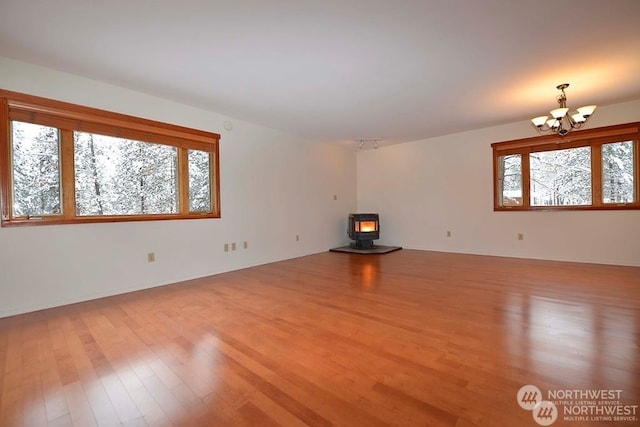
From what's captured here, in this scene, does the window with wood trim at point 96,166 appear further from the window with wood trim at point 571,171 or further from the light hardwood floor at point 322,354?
the window with wood trim at point 571,171

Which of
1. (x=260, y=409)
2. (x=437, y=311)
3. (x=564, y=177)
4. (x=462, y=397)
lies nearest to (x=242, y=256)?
(x=437, y=311)

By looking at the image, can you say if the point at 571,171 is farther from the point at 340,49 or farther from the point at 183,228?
the point at 183,228

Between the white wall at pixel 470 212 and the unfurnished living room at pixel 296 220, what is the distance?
1.6 inches

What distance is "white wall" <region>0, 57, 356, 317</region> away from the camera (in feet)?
9.30

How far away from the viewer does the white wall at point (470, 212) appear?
4.39 metres

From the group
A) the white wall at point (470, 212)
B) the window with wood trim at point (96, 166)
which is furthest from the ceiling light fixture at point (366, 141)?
the window with wood trim at point (96, 166)

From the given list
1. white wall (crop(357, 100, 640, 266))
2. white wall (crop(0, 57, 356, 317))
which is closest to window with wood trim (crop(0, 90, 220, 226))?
white wall (crop(0, 57, 356, 317))

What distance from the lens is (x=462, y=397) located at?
143 centimetres

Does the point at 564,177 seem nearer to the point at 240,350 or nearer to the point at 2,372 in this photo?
the point at 240,350

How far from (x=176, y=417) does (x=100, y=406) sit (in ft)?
1.46

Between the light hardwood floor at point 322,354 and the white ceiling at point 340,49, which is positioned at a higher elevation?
the white ceiling at point 340,49

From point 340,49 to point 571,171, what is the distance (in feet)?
15.2

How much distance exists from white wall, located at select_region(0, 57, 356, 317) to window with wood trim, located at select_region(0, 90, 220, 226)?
0.42ft

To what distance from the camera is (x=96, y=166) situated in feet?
11.0
